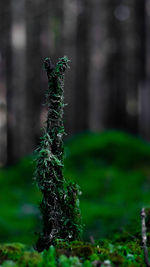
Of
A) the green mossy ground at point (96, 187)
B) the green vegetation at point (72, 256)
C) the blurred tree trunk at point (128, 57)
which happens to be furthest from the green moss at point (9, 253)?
the blurred tree trunk at point (128, 57)

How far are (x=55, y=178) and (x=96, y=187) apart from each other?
7443 mm

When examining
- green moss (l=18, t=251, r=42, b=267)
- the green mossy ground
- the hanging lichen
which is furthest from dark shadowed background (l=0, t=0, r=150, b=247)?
green moss (l=18, t=251, r=42, b=267)

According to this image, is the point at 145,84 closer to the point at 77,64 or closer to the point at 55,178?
the point at 77,64

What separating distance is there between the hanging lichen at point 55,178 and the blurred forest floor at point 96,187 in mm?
3404

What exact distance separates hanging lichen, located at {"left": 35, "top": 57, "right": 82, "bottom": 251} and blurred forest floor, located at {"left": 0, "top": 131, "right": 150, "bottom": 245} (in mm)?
3404

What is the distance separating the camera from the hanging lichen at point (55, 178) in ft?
7.36

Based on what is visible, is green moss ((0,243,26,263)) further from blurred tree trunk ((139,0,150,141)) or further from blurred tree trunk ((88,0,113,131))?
blurred tree trunk ((139,0,150,141))

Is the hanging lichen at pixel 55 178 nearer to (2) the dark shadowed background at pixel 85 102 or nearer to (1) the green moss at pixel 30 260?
(1) the green moss at pixel 30 260

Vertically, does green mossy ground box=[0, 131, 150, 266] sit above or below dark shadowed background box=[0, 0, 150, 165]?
below

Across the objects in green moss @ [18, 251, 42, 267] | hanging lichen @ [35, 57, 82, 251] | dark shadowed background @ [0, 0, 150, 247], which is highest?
dark shadowed background @ [0, 0, 150, 247]

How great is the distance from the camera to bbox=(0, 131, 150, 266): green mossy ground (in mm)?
6948

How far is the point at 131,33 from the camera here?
2320cm

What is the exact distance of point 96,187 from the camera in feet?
31.4

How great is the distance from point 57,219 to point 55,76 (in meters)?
0.98
